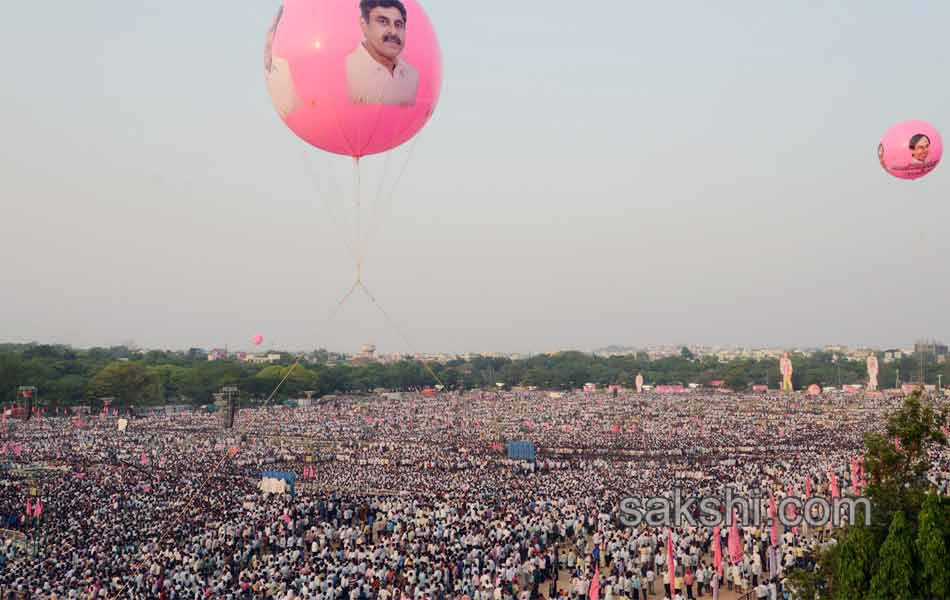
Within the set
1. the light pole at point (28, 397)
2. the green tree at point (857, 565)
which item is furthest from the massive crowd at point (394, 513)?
the green tree at point (857, 565)

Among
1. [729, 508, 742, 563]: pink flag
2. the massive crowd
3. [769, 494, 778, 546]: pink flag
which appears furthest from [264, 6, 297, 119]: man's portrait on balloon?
[769, 494, 778, 546]: pink flag

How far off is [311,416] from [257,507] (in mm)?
43984

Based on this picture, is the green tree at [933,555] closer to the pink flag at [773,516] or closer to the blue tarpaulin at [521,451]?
the pink flag at [773,516]

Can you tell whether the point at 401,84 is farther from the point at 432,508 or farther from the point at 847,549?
the point at 432,508

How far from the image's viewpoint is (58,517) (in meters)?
24.1

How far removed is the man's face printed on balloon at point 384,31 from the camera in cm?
1348

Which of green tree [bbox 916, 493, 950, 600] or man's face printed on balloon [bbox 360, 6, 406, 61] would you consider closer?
green tree [bbox 916, 493, 950, 600]

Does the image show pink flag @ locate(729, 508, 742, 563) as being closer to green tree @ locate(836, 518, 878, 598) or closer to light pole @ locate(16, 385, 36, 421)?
green tree @ locate(836, 518, 878, 598)

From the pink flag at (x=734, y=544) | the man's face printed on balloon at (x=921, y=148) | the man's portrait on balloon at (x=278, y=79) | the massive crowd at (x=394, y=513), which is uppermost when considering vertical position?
the man's face printed on balloon at (x=921, y=148)

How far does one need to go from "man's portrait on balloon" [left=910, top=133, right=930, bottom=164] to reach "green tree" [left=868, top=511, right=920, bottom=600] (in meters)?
17.6

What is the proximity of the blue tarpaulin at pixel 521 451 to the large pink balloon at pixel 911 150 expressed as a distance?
19780mm

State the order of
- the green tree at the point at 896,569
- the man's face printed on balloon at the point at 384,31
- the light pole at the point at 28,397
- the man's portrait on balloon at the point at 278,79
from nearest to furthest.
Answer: the green tree at the point at 896,569, the man's face printed on balloon at the point at 384,31, the man's portrait on balloon at the point at 278,79, the light pole at the point at 28,397

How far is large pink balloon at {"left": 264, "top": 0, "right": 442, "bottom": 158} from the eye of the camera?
1352 centimetres

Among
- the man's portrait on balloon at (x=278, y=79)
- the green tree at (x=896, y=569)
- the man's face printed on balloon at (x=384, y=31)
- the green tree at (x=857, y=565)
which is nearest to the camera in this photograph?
the green tree at (x=896, y=569)
